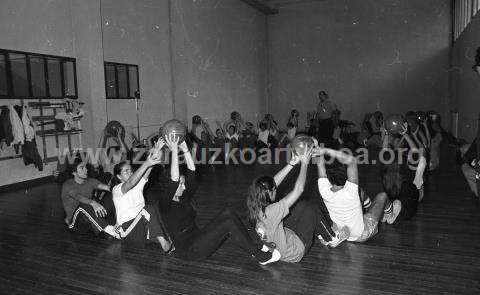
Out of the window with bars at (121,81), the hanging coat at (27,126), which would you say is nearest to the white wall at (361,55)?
the window with bars at (121,81)

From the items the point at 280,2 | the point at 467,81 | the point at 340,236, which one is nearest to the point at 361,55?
the point at 280,2

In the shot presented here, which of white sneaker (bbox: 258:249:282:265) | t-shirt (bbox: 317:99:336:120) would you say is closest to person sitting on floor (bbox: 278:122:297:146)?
t-shirt (bbox: 317:99:336:120)

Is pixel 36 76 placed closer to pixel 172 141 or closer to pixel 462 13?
pixel 172 141

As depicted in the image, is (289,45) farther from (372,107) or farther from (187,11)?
(187,11)

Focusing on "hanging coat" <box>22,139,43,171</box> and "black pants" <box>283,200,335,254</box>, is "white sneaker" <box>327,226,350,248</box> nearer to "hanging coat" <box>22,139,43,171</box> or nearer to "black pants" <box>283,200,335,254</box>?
"black pants" <box>283,200,335,254</box>

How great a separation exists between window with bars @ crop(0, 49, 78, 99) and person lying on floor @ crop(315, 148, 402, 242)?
201 inches

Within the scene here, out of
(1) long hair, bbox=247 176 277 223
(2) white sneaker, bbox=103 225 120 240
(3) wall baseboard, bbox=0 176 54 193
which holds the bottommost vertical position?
(3) wall baseboard, bbox=0 176 54 193

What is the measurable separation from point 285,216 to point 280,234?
13 cm

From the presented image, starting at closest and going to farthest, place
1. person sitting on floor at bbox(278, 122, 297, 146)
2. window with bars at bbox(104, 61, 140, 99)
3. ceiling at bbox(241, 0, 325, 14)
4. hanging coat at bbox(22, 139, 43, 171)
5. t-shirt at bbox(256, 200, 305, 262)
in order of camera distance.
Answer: t-shirt at bbox(256, 200, 305, 262), hanging coat at bbox(22, 139, 43, 171), window with bars at bbox(104, 61, 140, 99), person sitting on floor at bbox(278, 122, 297, 146), ceiling at bbox(241, 0, 325, 14)

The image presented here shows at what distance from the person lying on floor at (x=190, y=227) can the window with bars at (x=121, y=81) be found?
5.06 metres

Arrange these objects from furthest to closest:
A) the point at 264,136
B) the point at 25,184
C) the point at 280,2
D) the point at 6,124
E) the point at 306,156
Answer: the point at 280,2 → the point at 264,136 → the point at 25,184 → the point at 6,124 → the point at 306,156

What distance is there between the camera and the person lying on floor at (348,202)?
2.87 metres

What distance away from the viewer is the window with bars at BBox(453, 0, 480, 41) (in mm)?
8500

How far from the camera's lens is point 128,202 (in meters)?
3.16
